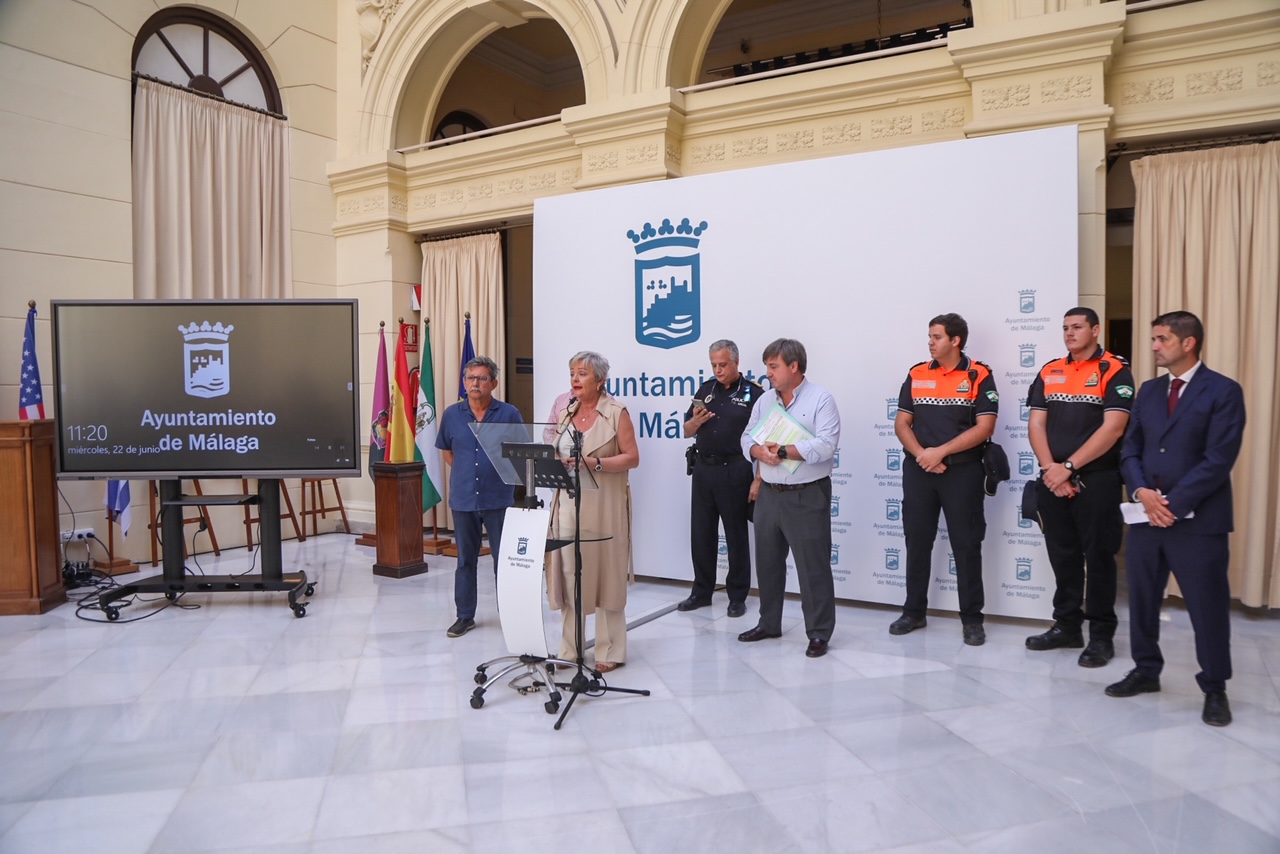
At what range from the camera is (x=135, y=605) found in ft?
17.4

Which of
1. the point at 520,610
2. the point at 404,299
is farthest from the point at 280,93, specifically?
the point at 520,610

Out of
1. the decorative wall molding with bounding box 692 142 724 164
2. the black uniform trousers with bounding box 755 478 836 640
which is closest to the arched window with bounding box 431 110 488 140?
the decorative wall molding with bounding box 692 142 724 164

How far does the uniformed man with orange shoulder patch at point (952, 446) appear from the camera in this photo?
13.9ft

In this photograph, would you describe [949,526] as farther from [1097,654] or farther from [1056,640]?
[1097,654]

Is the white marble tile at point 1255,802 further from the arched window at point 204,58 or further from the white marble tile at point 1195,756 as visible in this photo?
the arched window at point 204,58

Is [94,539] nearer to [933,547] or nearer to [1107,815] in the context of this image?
[933,547]

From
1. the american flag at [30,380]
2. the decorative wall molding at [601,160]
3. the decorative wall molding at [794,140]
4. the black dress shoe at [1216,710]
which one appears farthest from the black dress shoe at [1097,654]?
the american flag at [30,380]

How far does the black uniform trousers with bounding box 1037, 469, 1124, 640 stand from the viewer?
3885mm

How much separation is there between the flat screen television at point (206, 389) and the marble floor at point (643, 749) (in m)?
1.13

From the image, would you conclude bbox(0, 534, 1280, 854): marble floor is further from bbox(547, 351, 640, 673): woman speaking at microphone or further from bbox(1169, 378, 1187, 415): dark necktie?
bbox(1169, 378, 1187, 415): dark necktie

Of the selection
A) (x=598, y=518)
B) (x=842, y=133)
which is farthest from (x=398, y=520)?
(x=842, y=133)

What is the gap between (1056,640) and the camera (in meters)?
4.14

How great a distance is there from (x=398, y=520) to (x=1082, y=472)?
14.7 feet

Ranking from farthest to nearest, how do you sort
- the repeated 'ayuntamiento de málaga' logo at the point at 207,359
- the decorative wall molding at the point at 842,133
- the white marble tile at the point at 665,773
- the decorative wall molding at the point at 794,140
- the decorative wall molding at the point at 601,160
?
1. the decorative wall molding at the point at 601,160
2. the decorative wall molding at the point at 794,140
3. the decorative wall molding at the point at 842,133
4. the repeated 'ayuntamiento de málaga' logo at the point at 207,359
5. the white marble tile at the point at 665,773
